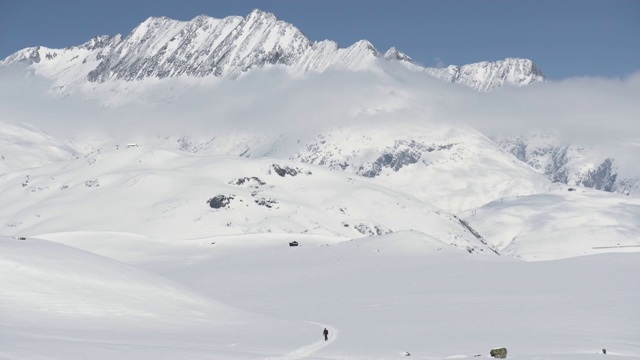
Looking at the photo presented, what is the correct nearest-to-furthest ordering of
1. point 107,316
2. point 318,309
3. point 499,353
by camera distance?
point 499,353 < point 107,316 < point 318,309

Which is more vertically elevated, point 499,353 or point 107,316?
point 107,316

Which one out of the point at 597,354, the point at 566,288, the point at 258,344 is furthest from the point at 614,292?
the point at 258,344

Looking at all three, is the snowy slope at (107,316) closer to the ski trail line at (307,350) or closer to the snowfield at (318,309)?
the snowfield at (318,309)

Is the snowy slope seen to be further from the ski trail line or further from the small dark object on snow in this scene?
the small dark object on snow

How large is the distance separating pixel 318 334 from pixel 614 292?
35.4 meters

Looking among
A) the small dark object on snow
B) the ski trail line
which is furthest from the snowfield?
the small dark object on snow

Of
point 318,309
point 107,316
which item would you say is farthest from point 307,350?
point 318,309

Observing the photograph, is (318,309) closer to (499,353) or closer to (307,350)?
(307,350)

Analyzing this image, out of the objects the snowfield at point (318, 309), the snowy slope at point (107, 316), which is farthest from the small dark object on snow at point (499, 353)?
the snowy slope at point (107, 316)

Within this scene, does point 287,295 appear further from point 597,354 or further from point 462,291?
point 597,354

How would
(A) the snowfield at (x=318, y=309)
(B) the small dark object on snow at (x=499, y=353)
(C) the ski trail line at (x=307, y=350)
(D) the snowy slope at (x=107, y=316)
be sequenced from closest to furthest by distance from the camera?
(D) the snowy slope at (x=107, y=316) → (B) the small dark object on snow at (x=499, y=353) → (C) the ski trail line at (x=307, y=350) → (A) the snowfield at (x=318, y=309)

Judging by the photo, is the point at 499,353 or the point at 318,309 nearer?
the point at 499,353

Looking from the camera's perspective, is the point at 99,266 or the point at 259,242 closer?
the point at 99,266

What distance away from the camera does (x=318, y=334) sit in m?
65.1
